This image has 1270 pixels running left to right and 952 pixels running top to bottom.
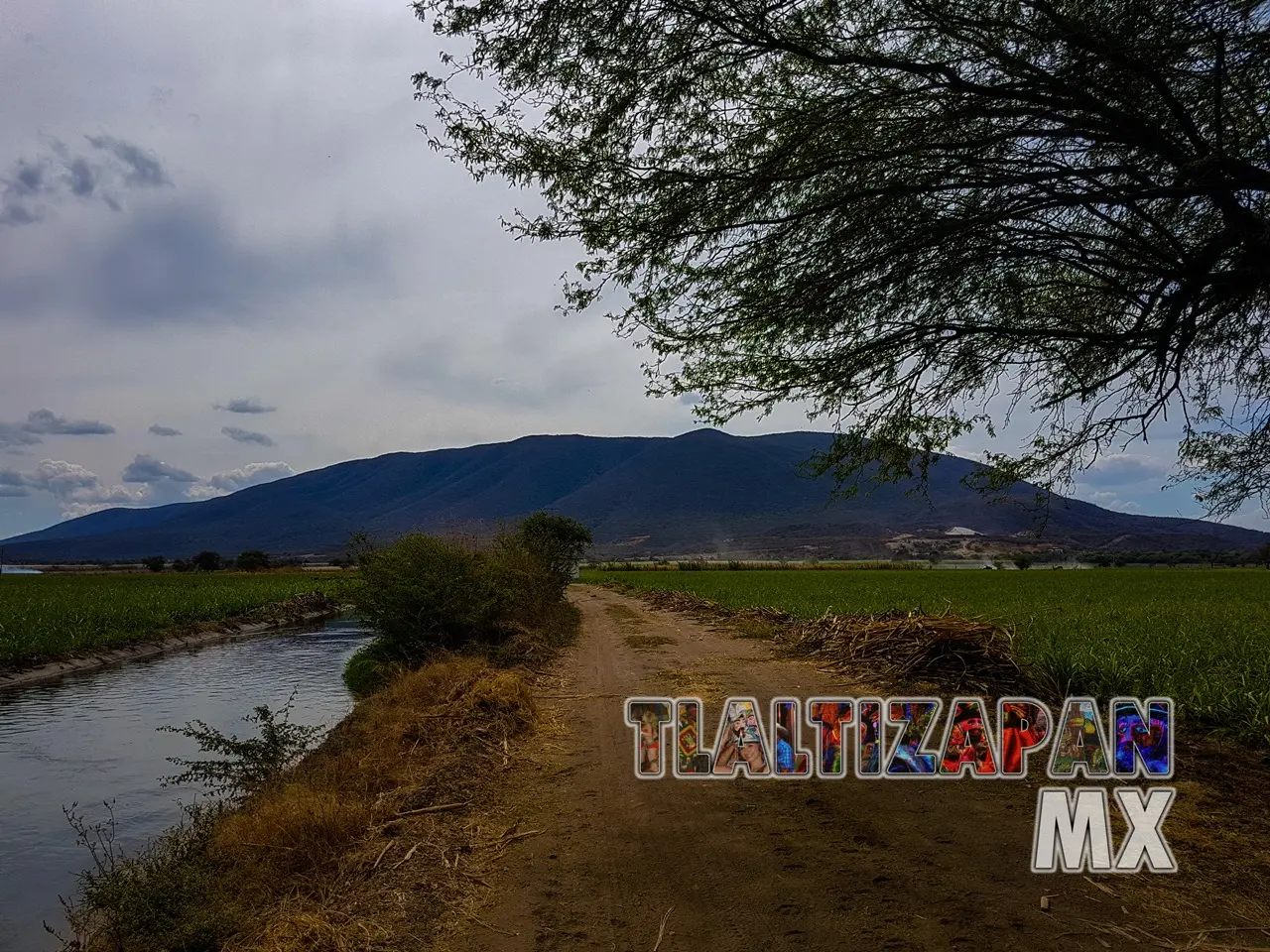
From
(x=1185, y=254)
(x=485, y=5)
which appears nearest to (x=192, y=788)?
Answer: (x=485, y=5)

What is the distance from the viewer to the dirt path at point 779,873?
3.99m

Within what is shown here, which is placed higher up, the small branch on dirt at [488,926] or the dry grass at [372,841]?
the small branch on dirt at [488,926]

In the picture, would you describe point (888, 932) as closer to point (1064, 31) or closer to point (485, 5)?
point (1064, 31)

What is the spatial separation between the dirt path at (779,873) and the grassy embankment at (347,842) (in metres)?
0.45

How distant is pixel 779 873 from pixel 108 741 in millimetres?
12672

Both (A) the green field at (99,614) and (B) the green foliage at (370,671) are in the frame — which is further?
(A) the green field at (99,614)

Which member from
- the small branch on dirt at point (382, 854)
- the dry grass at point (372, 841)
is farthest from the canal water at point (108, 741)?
the small branch on dirt at point (382, 854)

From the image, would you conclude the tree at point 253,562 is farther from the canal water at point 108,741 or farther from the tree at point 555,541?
the canal water at point 108,741

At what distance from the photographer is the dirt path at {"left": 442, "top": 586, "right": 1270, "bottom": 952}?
399cm

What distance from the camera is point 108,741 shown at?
497 inches

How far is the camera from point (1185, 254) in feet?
17.9

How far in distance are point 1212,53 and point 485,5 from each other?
4.66m

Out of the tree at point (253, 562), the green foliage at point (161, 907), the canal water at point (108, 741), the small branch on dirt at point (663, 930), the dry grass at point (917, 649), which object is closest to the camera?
the small branch on dirt at point (663, 930)

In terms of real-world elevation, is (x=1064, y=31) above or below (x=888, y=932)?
above
